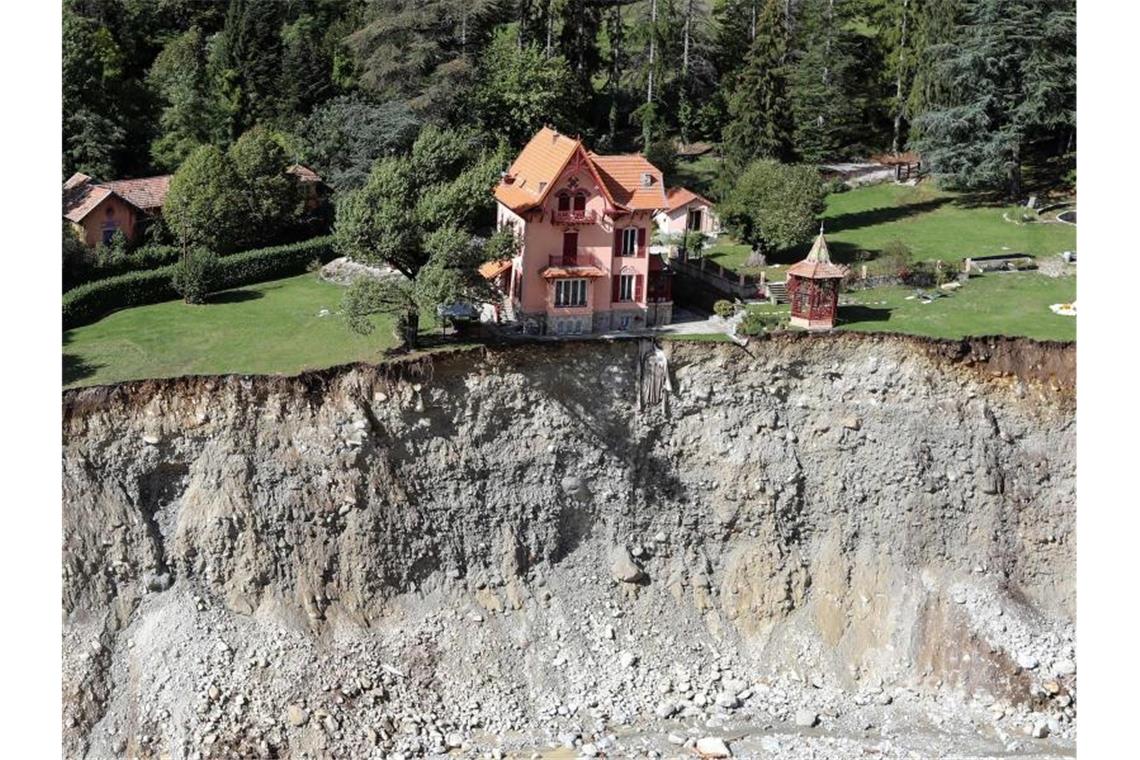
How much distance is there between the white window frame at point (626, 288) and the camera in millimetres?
49406

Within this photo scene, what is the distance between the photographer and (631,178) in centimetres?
5000

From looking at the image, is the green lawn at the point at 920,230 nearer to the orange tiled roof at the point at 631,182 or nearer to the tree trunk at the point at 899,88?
the tree trunk at the point at 899,88

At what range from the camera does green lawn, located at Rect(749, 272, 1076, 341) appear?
161 feet

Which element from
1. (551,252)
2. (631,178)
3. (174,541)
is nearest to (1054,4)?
(631,178)

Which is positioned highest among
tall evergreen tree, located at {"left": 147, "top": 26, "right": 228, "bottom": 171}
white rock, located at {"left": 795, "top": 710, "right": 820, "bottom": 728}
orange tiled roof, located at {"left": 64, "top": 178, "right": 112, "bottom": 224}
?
tall evergreen tree, located at {"left": 147, "top": 26, "right": 228, "bottom": 171}

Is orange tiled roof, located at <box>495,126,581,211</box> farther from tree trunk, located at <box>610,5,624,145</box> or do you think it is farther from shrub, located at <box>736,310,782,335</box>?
tree trunk, located at <box>610,5,624,145</box>

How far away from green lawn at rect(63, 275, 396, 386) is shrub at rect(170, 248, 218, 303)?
1.73 feet

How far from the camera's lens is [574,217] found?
48438 millimetres

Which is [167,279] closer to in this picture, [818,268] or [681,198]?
[681,198]

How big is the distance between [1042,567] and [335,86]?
41.9 meters

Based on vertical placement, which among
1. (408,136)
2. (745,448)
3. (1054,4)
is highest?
(1054,4)

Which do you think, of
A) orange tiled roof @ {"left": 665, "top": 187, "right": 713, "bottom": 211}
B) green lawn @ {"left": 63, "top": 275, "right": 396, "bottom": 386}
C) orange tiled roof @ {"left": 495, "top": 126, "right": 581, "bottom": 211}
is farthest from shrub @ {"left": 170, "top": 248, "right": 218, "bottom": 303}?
orange tiled roof @ {"left": 665, "top": 187, "right": 713, "bottom": 211}

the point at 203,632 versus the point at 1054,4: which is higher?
the point at 1054,4

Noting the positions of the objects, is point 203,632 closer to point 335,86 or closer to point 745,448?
point 745,448
